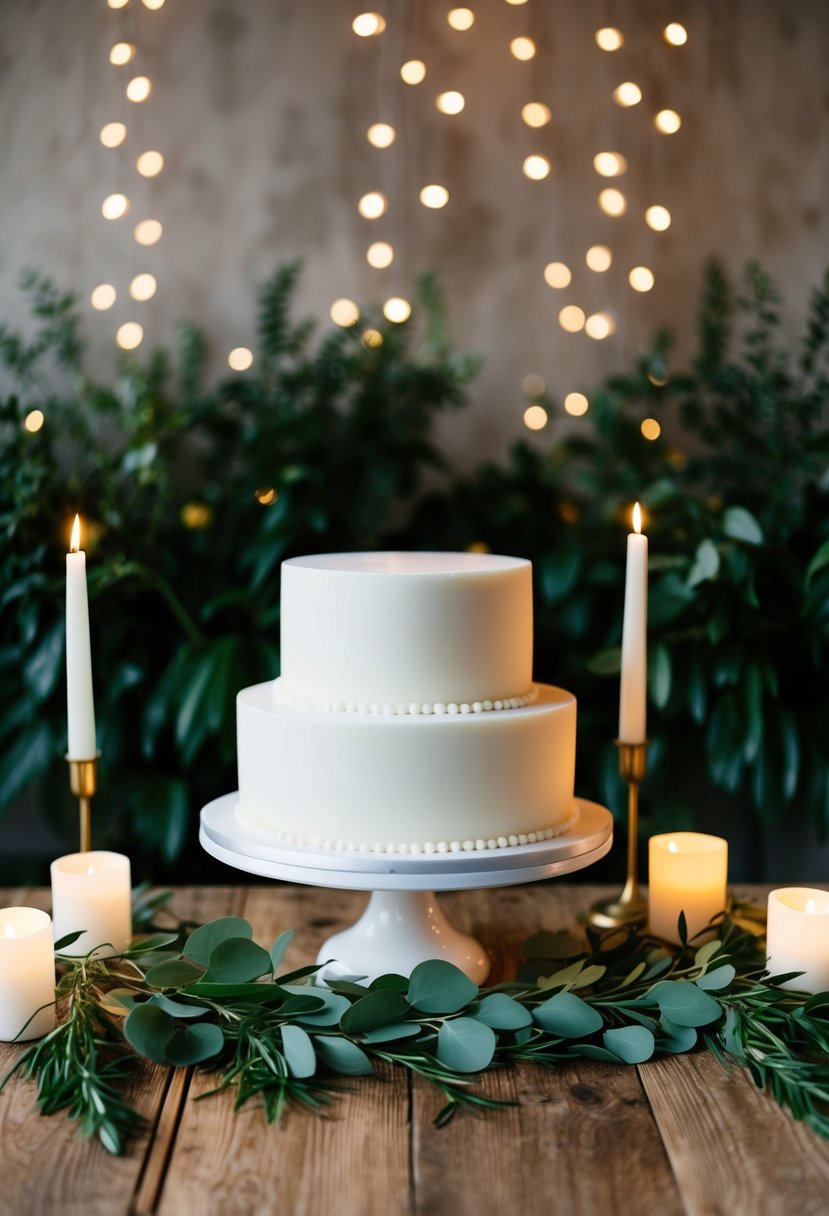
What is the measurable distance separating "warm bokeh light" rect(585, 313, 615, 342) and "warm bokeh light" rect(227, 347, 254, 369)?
0.66 m

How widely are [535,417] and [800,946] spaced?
1.29 m

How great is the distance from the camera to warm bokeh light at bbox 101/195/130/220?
6.84 feet

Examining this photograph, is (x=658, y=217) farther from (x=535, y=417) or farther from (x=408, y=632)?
(x=408, y=632)

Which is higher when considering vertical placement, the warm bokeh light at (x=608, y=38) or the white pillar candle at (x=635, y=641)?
the warm bokeh light at (x=608, y=38)

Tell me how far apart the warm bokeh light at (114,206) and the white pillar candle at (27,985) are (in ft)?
4.38

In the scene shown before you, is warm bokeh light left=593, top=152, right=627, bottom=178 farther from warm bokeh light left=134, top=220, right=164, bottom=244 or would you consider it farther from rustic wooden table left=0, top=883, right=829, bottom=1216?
rustic wooden table left=0, top=883, right=829, bottom=1216

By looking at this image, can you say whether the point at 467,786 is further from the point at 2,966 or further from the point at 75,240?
the point at 75,240

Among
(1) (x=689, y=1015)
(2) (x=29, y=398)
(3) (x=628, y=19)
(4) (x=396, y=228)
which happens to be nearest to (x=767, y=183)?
(3) (x=628, y=19)

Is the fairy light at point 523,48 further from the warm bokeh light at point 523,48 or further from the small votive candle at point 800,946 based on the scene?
the small votive candle at point 800,946

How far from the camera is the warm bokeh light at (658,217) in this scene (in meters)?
2.19

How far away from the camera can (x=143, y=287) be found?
225cm

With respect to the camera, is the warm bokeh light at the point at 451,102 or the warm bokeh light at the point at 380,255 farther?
the warm bokeh light at the point at 380,255

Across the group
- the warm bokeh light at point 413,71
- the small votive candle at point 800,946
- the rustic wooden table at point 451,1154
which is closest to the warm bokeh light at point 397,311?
the warm bokeh light at point 413,71

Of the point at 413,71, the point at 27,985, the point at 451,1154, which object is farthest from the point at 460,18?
the point at 451,1154
